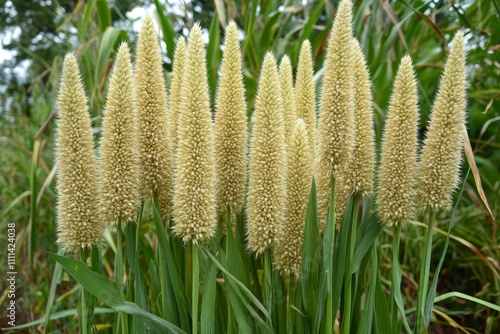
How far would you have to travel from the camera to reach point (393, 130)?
4.12 ft

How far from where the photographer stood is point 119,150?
1.20 metres

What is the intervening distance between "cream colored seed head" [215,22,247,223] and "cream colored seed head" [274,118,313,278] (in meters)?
0.12

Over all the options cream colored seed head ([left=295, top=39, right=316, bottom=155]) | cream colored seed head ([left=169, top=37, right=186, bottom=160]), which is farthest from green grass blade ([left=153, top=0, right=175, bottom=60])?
cream colored seed head ([left=295, top=39, right=316, bottom=155])

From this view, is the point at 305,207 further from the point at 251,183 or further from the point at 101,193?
the point at 101,193

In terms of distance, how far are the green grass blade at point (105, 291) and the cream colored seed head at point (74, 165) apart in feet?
0.30

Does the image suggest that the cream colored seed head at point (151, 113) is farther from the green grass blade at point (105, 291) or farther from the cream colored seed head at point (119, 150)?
the green grass blade at point (105, 291)

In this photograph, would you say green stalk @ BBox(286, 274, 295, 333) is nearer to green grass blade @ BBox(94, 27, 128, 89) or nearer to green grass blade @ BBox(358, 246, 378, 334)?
green grass blade @ BBox(358, 246, 378, 334)

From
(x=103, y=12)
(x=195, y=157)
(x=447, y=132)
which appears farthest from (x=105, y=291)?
(x=103, y=12)

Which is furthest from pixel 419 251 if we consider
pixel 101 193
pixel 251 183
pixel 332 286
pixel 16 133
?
pixel 16 133

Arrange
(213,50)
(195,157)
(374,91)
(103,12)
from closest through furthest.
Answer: (195,157), (213,50), (103,12), (374,91)

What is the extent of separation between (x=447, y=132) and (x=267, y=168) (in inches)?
17.3

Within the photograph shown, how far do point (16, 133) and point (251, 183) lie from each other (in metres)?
2.96

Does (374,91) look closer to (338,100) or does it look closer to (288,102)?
(288,102)

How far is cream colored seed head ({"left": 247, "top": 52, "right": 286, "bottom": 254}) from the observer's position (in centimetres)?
119
